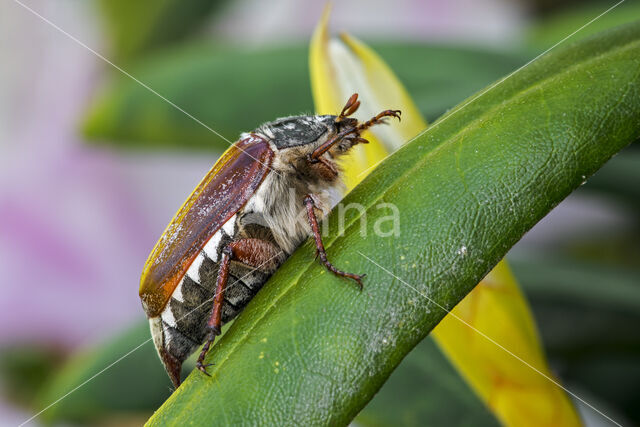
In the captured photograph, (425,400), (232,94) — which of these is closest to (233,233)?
(425,400)

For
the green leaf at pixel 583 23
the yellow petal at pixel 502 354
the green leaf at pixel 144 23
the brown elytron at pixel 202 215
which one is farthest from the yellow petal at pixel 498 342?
the green leaf at pixel 144 23

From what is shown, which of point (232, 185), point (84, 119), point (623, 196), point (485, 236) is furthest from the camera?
point (84, 119)

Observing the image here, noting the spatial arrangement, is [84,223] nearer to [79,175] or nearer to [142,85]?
[79,175]

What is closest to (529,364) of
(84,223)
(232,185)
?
(232,185)

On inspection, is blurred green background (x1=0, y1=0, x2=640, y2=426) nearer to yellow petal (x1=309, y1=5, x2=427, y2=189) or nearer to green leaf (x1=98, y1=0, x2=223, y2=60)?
green leaf (x1=98, y1=0, x2=223, y2=60)

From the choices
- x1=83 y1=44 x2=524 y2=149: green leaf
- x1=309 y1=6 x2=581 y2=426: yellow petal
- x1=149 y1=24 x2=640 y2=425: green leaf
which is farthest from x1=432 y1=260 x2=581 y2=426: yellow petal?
x1=83 y1=44 x2=524 y2=149: green leaf

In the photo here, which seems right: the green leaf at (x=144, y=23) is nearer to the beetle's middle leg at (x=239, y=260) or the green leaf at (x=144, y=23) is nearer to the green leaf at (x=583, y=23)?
the green leaf at (x=583, y=23)

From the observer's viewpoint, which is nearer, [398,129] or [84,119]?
[398,129]

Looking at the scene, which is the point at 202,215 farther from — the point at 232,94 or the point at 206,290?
the point at 232,94
